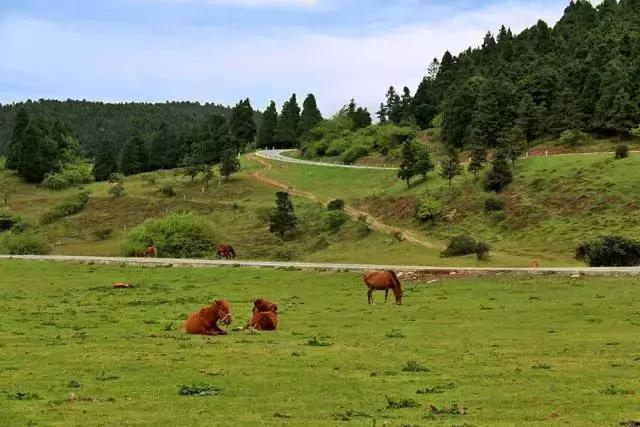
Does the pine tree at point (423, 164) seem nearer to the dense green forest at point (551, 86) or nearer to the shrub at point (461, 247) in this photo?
the dense green forest at point (551, 86)

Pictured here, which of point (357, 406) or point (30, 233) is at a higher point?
point (357, 406)

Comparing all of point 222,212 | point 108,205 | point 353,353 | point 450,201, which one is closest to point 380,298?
point 353,353

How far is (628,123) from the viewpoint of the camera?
103000 millimetres

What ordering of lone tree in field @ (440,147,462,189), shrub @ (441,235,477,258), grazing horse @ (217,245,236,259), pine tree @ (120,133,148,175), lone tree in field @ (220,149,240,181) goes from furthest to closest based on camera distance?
pine tree @ (120,133,148,175), lone tree in field @ (220,149,240,181), lone tree in field @ (440,147,462,189), grazing horse @ (217,245,236,259), shrub @ (441,235,477,258)

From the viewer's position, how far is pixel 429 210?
269 ft

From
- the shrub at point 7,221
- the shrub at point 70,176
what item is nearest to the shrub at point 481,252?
the shrub at point 7,221

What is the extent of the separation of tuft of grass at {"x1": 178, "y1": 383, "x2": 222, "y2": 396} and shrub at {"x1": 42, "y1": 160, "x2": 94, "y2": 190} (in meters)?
136

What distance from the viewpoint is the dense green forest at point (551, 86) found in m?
109

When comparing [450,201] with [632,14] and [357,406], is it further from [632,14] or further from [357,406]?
[632,14]

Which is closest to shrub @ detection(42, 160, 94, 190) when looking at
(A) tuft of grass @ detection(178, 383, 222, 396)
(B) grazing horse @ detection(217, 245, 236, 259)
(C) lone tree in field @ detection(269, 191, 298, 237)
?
(C) lone tree in field @ detection(269, 191, 298, 237)

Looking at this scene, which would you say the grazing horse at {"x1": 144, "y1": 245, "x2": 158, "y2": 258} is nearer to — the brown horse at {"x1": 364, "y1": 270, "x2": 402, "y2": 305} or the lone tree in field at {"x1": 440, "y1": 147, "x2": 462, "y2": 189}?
the lone tree in field at {"x1": 440, "y1": 147, "x2": 462, "y2": 189}

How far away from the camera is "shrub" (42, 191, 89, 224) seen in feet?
377

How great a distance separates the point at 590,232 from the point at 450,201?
2187 cm

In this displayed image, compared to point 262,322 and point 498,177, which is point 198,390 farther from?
point 498,177
